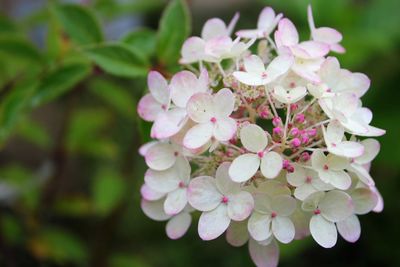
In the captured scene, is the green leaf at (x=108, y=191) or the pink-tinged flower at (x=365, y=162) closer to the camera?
the pink-tinged flower at (x=365, y=162)

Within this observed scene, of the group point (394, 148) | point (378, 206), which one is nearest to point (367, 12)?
point (394, 148)

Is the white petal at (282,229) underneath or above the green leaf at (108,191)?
above

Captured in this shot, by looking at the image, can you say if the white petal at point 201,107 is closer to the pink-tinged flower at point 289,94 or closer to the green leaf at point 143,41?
the pink-tinged flower at point 289,94

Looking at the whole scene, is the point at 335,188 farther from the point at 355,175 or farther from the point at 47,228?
the point at 47,228

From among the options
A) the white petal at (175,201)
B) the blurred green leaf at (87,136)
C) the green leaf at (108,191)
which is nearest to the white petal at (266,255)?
the white petal at (175,201)

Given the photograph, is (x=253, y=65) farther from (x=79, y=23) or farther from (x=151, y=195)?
(x=79, y=23)

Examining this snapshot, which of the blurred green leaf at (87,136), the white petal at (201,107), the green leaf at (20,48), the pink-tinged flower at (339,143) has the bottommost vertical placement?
the blurred green leaf at (87,136)

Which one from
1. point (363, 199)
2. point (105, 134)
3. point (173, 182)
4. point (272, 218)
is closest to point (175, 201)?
point (173, 182)

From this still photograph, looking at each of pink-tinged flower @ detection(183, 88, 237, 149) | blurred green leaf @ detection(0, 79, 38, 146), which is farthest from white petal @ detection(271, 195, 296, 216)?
blurred green leaf @ detection(0, 79, 38, 146)
